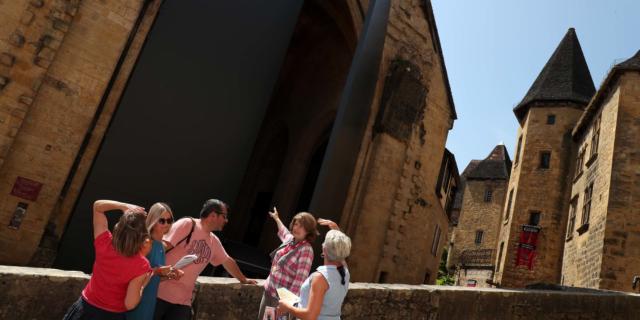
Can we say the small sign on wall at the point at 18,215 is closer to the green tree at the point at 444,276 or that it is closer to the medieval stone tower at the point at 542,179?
the medieval stone tower at the point at 542,179

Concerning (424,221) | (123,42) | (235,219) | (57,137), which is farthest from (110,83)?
(235,219)

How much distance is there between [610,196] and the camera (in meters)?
13.7

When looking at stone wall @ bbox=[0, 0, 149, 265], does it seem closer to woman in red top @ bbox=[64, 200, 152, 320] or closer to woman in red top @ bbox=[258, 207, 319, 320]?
woman in red top @ bbox=[258, 207, 319, 320]

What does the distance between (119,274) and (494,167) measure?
38.7 m

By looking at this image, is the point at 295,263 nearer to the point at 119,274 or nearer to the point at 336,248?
the point at 336,248

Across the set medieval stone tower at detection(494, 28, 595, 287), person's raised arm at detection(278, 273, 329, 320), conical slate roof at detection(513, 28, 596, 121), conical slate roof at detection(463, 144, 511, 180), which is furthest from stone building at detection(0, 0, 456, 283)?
conical slate roof at detection(463, 144, 511, 180)

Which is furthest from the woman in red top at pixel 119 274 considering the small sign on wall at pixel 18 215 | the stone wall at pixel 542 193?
the stone wall at pixel 542 193

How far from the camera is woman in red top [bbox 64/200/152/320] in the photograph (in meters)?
2.26

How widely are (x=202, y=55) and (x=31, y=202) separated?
13.1ft

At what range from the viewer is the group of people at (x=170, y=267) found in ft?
7.49

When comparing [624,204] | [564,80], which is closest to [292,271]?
[624,204]

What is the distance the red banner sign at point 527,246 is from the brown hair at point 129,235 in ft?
70.6

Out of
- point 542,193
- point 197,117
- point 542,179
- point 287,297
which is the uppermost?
point 542,179

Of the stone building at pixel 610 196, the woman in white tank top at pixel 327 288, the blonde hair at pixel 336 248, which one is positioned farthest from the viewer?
the stone building at pixel 610 196
